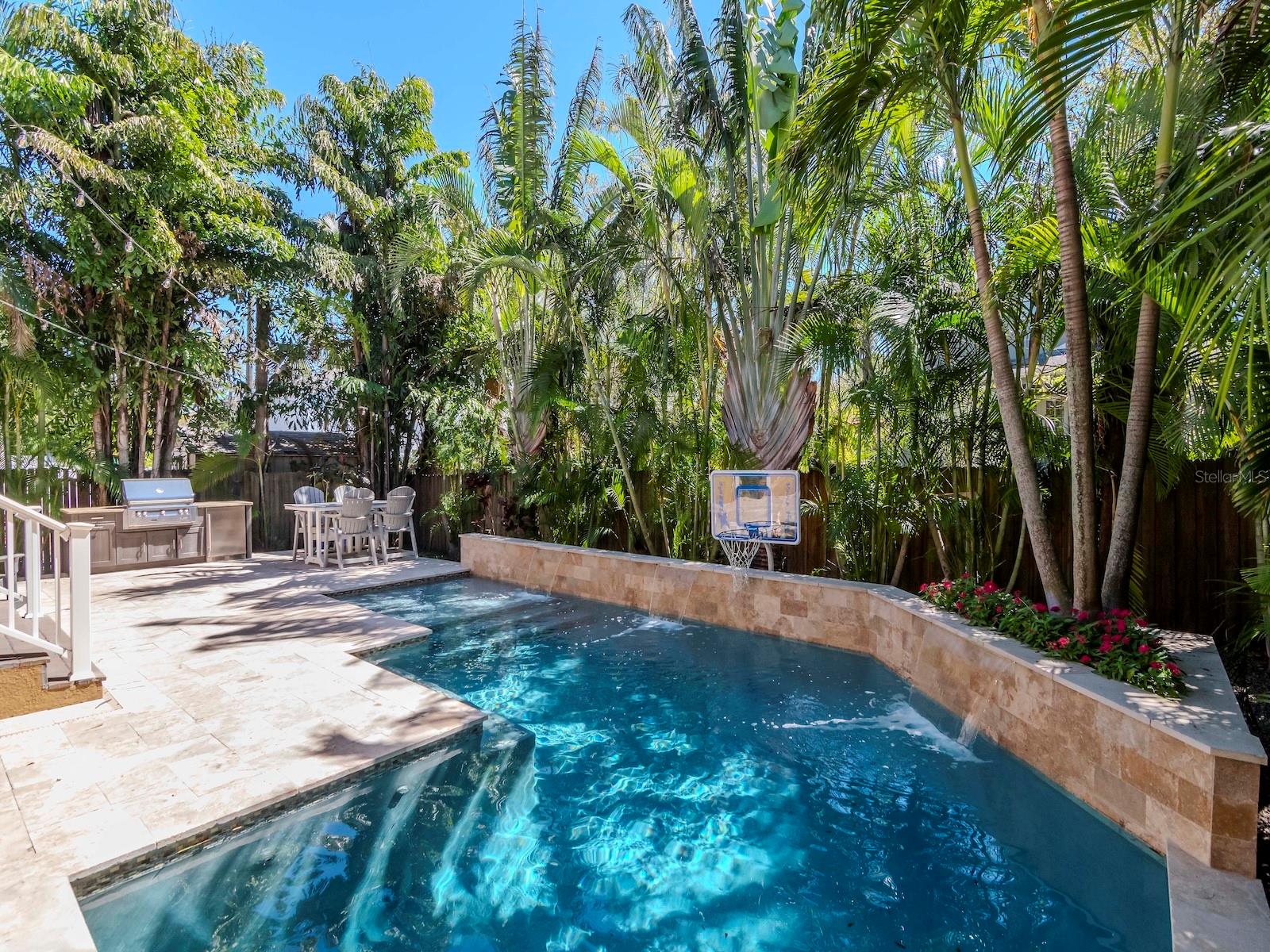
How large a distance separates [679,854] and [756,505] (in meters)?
3.58

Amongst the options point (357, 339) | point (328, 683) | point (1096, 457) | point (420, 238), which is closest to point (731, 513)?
point (1096, 457)

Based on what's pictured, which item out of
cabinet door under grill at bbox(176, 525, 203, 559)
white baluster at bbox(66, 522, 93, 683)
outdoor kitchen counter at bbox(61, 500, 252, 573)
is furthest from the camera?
cabinet door under grill at bbox(176, 525, 203, 559)

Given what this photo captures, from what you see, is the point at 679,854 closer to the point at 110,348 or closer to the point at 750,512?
the point at 750,512

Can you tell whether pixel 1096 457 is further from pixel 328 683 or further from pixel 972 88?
pixel 328 683

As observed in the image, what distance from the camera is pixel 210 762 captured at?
125 inches

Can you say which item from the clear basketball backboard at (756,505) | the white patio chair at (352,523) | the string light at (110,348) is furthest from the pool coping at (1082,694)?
the string light at (110,348)

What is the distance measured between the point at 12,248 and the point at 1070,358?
12.1 meters

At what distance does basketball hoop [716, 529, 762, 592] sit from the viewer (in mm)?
5992

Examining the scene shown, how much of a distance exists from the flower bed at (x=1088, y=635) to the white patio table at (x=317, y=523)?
8184mm

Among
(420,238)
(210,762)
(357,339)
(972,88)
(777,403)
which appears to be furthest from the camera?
(357,339)

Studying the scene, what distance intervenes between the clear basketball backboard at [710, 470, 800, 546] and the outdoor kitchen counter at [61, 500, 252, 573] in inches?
317

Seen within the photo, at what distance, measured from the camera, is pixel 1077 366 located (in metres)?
3.71

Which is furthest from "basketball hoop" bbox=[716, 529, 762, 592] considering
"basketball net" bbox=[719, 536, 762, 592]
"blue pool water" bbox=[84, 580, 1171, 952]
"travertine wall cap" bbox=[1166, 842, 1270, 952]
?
"travertine wall cap" bbox=[1166, 842, 1270, 952]

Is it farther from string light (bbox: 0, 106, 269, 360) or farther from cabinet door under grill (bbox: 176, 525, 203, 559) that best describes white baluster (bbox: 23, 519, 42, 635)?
string light (bbox: 0, 106, 269, 360)
